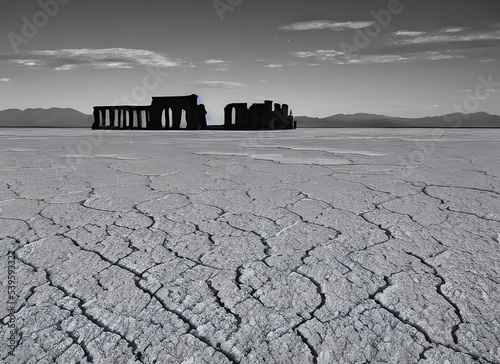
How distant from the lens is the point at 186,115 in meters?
20.8

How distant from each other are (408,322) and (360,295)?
0.15 m

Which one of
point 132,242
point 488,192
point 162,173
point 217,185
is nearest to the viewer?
point 132,242

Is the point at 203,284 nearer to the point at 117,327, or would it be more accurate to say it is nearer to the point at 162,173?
the point at 117,327

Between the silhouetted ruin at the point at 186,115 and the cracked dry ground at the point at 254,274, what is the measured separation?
18.6 metres

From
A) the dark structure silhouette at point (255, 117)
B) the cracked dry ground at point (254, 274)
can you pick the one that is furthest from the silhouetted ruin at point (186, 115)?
the cracked dry ground at point (254, 274)

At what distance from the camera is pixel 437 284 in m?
1.15

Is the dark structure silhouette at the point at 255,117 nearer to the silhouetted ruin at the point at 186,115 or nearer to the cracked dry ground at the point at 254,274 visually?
the silhouetted ruin at the point at 186,115

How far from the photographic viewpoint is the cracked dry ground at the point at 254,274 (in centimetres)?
89

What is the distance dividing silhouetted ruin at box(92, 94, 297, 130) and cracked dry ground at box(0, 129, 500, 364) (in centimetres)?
1859

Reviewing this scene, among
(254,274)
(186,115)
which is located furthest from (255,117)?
(254,274)

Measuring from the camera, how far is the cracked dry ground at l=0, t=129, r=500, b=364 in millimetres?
889

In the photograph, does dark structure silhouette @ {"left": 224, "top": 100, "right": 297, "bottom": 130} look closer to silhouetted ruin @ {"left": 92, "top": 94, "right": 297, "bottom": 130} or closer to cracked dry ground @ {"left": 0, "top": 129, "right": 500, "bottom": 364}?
silhouetted ruin @ {"left": 92, "top": 94, "right": 297, "bottom": 130}

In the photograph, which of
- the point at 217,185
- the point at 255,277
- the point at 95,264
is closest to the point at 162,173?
the point at 217,185

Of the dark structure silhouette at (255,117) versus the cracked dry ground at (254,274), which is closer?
the cracked dry ground at (254,274)
